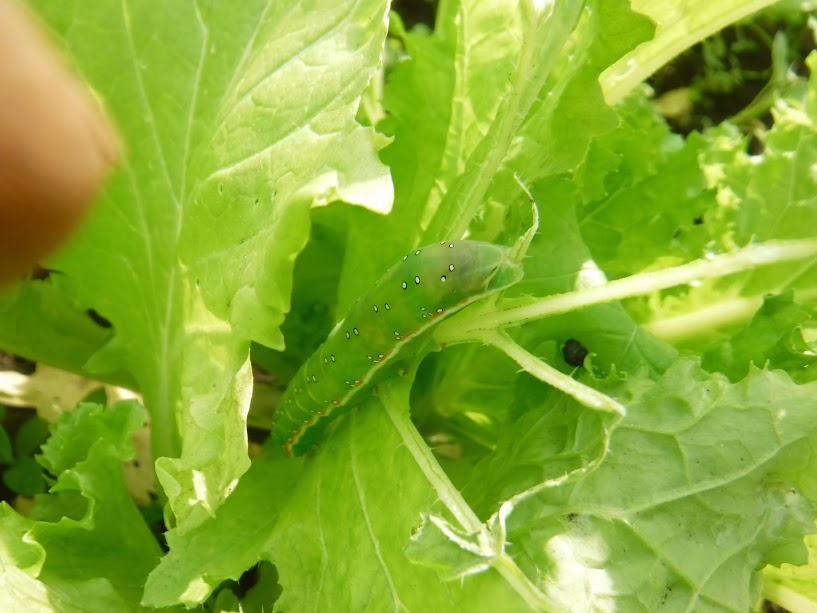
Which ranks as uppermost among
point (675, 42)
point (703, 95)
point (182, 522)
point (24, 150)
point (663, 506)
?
point (24, 150)

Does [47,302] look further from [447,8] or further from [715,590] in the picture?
[715,590]

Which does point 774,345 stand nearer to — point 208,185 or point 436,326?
point 436,326

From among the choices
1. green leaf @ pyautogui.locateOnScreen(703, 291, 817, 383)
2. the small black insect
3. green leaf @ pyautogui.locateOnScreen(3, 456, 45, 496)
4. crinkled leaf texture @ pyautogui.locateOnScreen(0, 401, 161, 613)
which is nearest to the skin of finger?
crinkled leaf texture @ pyautogui.locateOnScreen(0, 401, 161, 613)

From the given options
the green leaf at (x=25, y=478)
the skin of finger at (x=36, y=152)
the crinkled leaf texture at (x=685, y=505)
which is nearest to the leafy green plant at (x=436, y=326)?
the crinkled leaf texture at (x=685, y=505)

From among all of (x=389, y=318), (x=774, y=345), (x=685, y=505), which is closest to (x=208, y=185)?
(x=389, y=318)

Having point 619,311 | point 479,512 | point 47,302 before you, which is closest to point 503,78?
point 619,311

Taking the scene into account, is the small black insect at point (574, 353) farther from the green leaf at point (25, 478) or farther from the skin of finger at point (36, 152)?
the green leaf at point (25, 478)
